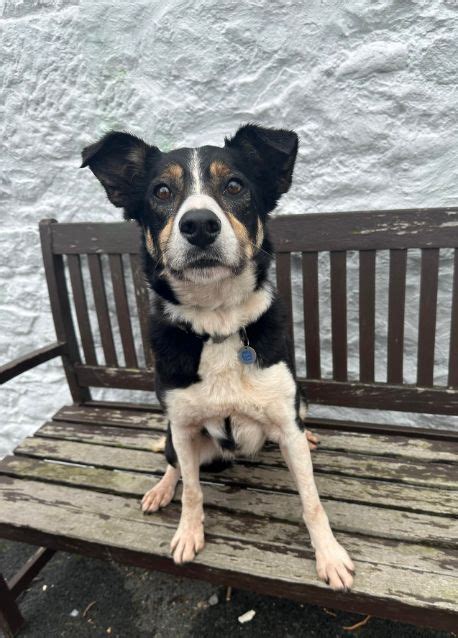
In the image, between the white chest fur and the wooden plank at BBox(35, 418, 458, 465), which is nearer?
the white chest fur

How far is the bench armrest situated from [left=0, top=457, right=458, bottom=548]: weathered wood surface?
404 mm

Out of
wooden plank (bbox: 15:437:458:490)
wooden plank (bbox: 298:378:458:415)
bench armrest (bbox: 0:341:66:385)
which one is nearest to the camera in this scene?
wooden plank (bbox: 15:437:458:490)

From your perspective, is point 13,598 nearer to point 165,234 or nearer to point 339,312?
point 165,234

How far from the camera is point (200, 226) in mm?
1164

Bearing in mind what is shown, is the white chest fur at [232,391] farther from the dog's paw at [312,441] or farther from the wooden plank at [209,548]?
the dog's paw at [312,441]

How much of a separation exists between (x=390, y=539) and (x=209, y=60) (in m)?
2.28

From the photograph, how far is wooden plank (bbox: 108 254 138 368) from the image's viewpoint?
2.20 metres

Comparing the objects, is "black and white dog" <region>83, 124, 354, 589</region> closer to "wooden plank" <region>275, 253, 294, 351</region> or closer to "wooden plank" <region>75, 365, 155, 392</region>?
"wooden plank" <region>275, 253, 294, 351</region>

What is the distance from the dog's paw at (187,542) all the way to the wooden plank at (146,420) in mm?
760

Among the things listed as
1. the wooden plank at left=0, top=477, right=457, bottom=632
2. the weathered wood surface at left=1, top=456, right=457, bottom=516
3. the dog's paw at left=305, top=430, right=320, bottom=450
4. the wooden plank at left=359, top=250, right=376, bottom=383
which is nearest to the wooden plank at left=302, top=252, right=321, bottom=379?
the wooden plank at left=359, top=250, right=376, bottom=383

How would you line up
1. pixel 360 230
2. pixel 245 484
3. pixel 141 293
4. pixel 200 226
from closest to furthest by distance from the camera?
pixel 200 226, pixel 245 484, pixel 360 230, pixel 141 293

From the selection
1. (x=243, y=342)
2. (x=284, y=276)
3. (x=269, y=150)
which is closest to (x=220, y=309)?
(x=243, y=342)

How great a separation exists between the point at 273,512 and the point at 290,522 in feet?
0.24

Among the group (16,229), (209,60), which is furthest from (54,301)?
(209,60)
